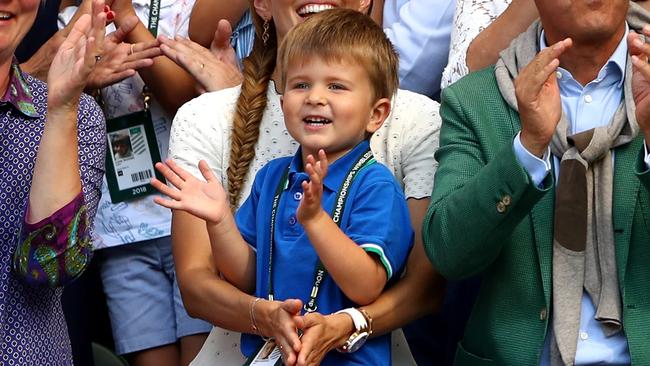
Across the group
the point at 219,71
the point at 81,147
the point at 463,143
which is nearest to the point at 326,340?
the point at 463,143

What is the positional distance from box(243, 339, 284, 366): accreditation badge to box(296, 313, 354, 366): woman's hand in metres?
0.11

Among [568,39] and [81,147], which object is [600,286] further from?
[81,147]

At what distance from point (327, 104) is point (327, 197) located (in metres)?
0.23

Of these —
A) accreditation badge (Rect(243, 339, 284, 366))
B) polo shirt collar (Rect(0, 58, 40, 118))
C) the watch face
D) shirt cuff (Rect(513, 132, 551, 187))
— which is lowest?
accreditation badge (Rect(243, 339, 284, 366))

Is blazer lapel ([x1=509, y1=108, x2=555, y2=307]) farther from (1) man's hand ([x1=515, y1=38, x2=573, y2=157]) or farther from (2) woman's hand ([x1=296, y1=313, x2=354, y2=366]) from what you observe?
(2) woman's hand ([x1=296, y1=313, x2=354, y2=366])

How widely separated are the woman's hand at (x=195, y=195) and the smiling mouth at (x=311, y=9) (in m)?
0.79

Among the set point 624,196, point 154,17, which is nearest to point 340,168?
point 624,196

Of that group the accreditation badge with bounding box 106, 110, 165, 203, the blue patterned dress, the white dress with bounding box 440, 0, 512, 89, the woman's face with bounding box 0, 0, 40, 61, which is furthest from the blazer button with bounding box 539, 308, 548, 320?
the accreditation badge with bounding box 106, 110, 165, 203

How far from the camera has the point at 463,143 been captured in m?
3.56

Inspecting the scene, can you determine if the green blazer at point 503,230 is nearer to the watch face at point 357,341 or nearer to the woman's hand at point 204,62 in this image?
the watch face at point 357,341

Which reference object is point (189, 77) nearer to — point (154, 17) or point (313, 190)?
point (154, 17)

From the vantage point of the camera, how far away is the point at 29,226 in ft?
11.1

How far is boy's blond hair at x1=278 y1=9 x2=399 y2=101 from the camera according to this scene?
11.6 feet

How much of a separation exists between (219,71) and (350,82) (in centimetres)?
100
